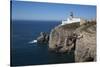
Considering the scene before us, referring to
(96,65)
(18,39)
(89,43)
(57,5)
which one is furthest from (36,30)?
(96,65)

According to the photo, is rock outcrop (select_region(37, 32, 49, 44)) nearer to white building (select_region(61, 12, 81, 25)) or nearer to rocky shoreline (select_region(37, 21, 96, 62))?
rocky shoreline (select_region(37, 21, 96, 62))

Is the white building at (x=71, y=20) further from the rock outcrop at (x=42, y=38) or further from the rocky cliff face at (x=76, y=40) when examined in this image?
the rock outcrop at (x=42, y=38)

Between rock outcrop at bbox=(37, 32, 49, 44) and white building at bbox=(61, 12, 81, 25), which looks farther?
white building at bbox=(61, 12, 81, 25)

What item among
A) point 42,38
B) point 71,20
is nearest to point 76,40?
point 71,20

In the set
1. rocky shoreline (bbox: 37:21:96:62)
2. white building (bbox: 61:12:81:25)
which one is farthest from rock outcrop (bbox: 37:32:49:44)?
white building (bbox: 61:12:81:25)

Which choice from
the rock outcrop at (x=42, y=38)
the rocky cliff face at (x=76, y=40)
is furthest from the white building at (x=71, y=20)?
the rock outcrop at (x=42, y=38)

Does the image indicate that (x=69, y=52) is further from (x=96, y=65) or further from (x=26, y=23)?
(x=26, y=23)

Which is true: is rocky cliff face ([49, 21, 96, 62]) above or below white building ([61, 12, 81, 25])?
below
